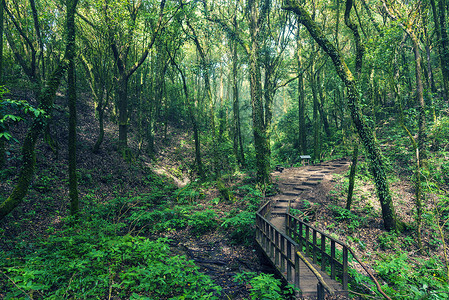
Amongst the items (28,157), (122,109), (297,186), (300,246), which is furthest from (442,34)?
(28,157)

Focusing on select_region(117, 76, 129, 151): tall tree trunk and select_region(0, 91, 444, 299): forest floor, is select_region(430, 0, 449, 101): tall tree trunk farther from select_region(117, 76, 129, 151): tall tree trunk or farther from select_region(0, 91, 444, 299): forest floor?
select_region(117, 76, 129, 151): tall tree trunk

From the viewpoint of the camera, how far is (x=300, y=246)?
649cm

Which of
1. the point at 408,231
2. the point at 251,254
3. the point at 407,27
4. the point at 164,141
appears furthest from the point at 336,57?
the point at 164,141

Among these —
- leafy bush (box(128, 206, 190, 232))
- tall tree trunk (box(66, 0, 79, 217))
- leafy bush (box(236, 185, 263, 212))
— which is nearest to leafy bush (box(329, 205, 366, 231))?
leafy bush (box(236, 185, 263, 212))

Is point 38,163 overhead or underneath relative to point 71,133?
underneath

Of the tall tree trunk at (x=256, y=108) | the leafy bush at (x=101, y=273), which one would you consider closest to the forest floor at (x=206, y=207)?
the leafy bush at (x=101, y=273)

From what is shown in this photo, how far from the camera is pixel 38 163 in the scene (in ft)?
34.1

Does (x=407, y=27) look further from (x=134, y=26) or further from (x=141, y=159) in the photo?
(x=141, y=159)

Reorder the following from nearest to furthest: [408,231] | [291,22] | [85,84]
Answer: [408,231]
[291,22]
[85,84]

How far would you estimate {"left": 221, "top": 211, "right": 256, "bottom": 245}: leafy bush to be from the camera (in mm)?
8109

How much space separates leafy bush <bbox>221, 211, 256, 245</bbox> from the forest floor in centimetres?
25

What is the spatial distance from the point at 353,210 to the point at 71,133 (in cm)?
1179

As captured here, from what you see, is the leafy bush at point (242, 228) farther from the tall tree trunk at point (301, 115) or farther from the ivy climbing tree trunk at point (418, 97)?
the tall tree trunk at point (301, 115)

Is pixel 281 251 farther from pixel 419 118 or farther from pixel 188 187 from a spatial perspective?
pixel 419 118
